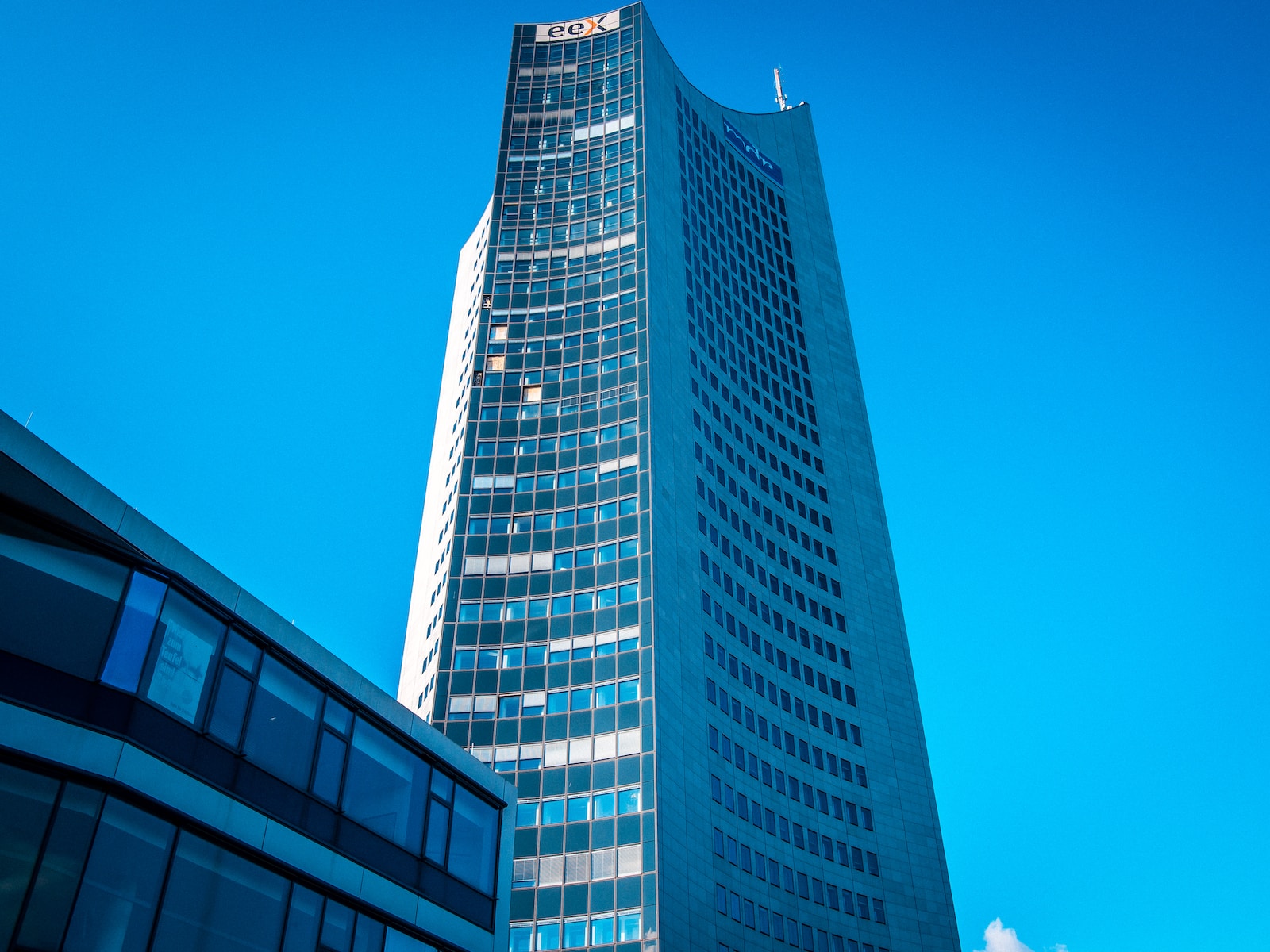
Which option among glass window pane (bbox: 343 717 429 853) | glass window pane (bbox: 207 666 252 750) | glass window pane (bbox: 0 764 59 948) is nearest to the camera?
glass window pane (bbox: 0 764 59 948)

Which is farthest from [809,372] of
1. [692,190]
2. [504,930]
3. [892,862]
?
[504,930]

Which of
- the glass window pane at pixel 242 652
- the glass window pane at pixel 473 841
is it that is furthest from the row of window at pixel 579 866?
the glass window pane at pixel 242 652

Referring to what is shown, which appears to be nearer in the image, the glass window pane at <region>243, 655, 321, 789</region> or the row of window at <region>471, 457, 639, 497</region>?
the glass window pane at <region>243, 655, 321, 789</region>

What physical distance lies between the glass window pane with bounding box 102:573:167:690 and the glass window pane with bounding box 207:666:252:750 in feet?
6.60

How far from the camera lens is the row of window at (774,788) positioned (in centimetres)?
8112

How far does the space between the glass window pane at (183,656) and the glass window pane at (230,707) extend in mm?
452

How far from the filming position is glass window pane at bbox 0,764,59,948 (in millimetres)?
16953

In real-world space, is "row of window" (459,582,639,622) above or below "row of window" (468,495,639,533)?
below

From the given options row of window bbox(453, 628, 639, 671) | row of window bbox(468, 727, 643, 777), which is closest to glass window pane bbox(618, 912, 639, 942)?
row of window bbox(468, 727, 643, 777)

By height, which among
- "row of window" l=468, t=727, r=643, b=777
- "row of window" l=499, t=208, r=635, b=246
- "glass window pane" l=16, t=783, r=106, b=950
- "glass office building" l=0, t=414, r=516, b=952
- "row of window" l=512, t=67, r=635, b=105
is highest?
"row of window" l=512, t=67, r=635, b=105

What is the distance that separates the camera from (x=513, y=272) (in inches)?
4203

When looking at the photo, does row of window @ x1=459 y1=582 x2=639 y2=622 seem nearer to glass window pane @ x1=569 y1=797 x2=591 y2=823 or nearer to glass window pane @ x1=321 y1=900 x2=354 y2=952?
glass window pane @ x1=569 y1=797 x2=591 y2=823

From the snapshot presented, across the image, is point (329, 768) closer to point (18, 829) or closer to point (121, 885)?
point (121, 885)

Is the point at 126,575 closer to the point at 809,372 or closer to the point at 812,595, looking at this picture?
the point at 812,595
